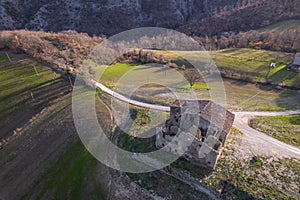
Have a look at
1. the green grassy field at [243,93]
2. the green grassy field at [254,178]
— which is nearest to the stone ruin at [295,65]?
the green grassy field at [243,93]

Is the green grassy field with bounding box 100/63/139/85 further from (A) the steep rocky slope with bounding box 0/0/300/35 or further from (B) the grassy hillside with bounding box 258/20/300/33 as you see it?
(B) the grassy hillside with bounding box 258/20/300/33

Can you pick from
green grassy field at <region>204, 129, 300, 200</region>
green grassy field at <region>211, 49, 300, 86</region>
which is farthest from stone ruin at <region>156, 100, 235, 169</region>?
green grassy field at <region>211, 49, 300, 86</region>

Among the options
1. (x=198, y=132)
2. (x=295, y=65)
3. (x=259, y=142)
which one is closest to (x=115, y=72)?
(x=198, y=132)

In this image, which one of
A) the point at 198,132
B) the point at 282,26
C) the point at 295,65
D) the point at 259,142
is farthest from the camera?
the point at 282,26

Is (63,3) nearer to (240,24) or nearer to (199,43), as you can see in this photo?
(199,43)

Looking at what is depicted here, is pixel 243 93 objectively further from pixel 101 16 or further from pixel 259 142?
pixel 101 16
